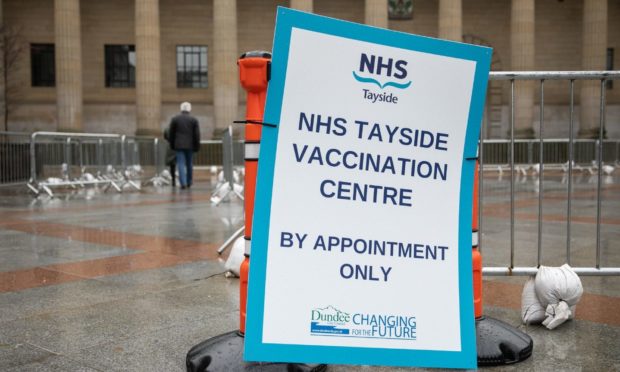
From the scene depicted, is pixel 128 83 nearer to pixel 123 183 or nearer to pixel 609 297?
pixel 123 183

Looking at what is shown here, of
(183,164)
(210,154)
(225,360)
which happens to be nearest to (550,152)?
(210,154)

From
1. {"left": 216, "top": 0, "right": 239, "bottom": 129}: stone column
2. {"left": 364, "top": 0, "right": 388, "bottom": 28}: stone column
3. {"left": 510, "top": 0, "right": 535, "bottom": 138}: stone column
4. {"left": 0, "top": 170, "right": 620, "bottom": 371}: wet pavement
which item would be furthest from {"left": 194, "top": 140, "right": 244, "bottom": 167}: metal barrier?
{"left": 0, "top": 170, "right": 620, "bottom": 371}: wet pavement

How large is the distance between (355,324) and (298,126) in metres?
0.92

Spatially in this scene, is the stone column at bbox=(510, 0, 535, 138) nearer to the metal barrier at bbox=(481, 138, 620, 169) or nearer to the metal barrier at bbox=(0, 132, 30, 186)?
the metal barrier at bbox=(481, 138, 620, 169)

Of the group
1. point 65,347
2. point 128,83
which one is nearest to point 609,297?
point 65,347

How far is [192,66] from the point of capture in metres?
39.4

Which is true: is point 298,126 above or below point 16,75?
below

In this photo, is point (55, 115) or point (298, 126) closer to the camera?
point (298, 126)

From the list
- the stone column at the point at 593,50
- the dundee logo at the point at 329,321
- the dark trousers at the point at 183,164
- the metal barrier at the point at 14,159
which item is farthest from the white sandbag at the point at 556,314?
the stone column at the point at 593,50

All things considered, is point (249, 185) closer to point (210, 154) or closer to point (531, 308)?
point (531, 308)

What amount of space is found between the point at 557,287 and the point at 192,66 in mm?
37457

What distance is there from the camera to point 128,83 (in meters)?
39.0

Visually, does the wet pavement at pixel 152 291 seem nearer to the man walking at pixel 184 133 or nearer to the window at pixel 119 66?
the man walking at pixel 184 133

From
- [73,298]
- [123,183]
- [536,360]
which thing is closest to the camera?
[536,360]
